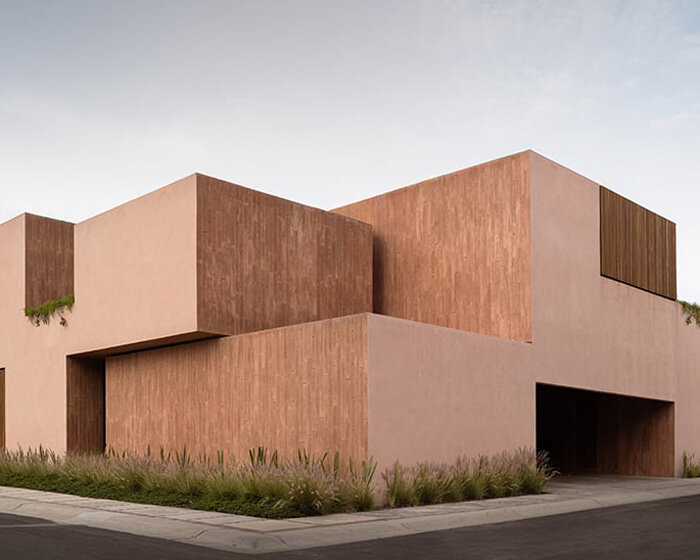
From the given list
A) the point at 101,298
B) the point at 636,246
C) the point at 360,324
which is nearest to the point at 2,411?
the point at 101,298

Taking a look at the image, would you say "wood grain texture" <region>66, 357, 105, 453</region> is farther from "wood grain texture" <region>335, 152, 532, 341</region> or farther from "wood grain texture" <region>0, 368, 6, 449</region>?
"wood grain texture" <region>335, 152, 532, 341</region>

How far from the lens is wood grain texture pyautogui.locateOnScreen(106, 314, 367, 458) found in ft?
52.3

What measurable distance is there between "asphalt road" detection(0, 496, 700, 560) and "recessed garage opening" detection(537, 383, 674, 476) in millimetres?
12795

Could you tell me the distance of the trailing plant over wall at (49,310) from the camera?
23438 mm

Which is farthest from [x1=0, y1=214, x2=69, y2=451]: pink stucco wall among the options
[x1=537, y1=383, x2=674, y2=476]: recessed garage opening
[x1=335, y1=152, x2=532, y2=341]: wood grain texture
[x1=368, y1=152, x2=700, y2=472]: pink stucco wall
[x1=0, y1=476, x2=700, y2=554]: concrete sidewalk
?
[x1=537, y1=383, x2=674, y2=476]: recessed garage opening

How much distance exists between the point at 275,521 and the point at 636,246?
1631cm

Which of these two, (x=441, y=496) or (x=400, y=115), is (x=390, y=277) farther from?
(x=441, y=496)

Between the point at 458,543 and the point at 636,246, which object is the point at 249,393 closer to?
the point at 458,543

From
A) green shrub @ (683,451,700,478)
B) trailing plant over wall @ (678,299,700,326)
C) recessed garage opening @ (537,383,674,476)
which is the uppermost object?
trailing plant over wall @ (678,299,700,326)

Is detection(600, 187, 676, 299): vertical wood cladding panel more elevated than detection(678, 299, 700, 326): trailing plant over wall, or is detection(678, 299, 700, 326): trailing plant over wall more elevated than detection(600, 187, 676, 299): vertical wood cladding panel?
detection(600, 187, 676, 299): vertical wood cladding panel

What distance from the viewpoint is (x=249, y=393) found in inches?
714

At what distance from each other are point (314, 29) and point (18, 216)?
35.1 ft

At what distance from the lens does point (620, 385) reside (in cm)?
2366

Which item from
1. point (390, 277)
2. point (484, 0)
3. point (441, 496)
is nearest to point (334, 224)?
point (390, 277)
